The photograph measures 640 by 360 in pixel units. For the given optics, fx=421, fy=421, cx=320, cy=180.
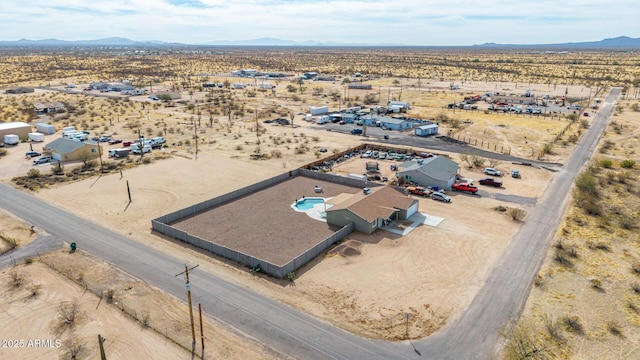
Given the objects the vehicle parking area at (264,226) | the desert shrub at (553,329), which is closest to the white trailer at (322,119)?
the vehicle parking area at (264,226)

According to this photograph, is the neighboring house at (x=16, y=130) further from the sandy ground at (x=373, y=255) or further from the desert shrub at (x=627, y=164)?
the desert shrub at (x=627, y=164)

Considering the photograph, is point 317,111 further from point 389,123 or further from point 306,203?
point 306,203

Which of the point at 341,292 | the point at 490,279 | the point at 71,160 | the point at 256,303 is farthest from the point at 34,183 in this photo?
the point at 490,279

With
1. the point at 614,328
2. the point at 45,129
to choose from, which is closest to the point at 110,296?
the point at 614,328

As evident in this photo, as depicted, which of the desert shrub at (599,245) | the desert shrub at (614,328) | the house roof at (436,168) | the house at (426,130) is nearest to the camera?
the desert shrub at (614,328)

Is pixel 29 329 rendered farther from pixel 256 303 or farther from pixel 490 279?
pixel 490 279

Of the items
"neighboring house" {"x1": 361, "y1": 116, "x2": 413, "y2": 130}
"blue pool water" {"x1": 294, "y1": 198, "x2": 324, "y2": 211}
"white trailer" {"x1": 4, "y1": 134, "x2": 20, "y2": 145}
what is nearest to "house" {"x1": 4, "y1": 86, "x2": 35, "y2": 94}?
"white trailer" {"x1": 4, "y1": 134, "x2": 20, "y2": 145}
